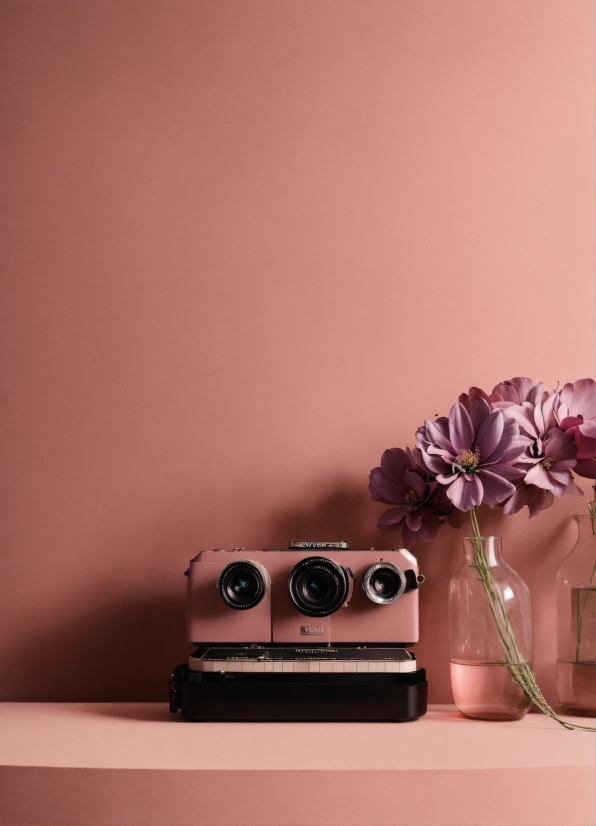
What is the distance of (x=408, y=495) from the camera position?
3.89 feet

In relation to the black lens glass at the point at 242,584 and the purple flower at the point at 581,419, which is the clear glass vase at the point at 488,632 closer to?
the purple flower at the point at 581,419

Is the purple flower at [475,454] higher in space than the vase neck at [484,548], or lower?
higher

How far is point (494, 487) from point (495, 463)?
0.03 m

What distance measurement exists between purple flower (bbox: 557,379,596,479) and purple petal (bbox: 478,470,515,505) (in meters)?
0.12

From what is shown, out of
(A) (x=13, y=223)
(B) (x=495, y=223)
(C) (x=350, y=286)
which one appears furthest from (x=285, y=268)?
(A) (x=13, y=223)

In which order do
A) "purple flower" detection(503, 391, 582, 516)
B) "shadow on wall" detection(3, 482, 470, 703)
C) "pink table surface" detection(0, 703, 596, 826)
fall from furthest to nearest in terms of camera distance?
"shadow on wall" detection(3, 482, 470, 703) → "purple flower" detection(503, 391, 582, 516) → "pink table surface" detection(0, 703, 596, 826)

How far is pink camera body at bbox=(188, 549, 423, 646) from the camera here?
1.07 metres

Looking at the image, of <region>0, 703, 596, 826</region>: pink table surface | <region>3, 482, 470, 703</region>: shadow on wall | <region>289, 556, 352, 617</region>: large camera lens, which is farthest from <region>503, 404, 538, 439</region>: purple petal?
<region>0, 703, 596, 826</region>: pink table surface

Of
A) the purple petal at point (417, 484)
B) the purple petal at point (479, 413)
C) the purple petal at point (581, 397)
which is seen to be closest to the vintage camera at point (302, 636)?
the purple petal at point (417, 484)

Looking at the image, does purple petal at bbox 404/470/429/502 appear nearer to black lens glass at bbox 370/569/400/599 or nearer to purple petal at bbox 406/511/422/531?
purple petal at bbox 406/511/422/531

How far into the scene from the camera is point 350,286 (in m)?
1.33

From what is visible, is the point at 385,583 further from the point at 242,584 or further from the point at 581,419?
the point at 581,419

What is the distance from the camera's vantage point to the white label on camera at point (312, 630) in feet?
3.53

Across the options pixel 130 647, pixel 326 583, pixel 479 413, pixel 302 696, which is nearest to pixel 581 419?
pixel 479 413
